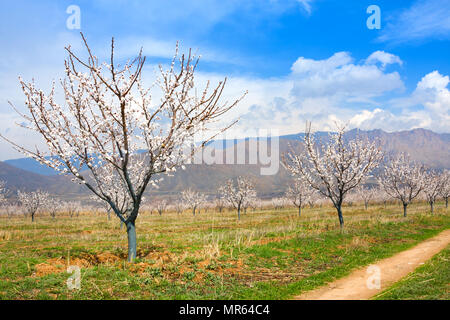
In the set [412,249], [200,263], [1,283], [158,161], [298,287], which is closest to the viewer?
[1,283]

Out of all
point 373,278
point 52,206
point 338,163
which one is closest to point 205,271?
point 373,278

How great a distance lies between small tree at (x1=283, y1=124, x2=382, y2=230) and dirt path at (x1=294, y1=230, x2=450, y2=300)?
631 cm

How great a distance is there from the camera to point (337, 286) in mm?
10078

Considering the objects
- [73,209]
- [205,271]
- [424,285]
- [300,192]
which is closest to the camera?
[424,285]

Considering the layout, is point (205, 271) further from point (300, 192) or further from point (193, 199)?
point (193, 199)

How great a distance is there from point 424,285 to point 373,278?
5.61 ft

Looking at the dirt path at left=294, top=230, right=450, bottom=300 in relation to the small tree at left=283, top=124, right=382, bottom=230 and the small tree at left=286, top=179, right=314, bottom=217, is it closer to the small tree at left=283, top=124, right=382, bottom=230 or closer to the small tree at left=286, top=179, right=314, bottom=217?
the small tree at left=283, top=124, right=382, bottom=230

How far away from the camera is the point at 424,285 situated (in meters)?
9.45

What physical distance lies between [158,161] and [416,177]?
41597 millimetres

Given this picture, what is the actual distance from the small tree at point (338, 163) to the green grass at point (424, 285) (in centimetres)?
Result: 948

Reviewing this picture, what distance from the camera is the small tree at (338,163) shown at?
2114 centimetres

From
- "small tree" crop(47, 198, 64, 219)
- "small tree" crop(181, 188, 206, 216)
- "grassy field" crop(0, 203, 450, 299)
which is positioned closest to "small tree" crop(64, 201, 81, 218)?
"small tree" crop(47, 198, 64, 219)
